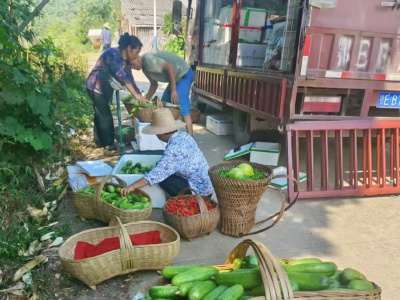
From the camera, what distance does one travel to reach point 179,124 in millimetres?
3199

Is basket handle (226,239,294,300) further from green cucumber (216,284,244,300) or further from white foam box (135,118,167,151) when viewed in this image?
white foam box (135,118,167,151)

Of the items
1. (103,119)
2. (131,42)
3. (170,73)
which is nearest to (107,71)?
(131,42)

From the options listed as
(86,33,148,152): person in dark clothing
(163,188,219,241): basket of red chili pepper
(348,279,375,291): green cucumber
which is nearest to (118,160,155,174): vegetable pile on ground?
(163,188,219,241): basket of red chili pepper

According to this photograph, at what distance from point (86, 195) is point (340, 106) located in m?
3.13

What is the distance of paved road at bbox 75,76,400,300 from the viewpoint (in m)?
2.58

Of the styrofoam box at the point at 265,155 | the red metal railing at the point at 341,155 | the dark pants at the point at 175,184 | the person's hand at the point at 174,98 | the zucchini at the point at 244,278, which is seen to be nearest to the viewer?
the zucchini at the point at 244,278

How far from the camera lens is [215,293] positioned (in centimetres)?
174

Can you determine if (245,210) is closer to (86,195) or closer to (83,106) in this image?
(86,195)

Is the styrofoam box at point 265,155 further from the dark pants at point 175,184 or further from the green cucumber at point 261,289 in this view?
the green cucumber at point 261,289

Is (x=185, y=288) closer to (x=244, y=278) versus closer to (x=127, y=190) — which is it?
(x=244, y=278)

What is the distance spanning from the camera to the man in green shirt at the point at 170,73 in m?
5.09

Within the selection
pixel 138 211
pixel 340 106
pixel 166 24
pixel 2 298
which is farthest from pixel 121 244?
pixel 166 24

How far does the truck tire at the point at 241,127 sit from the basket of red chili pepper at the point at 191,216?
283 centimetres

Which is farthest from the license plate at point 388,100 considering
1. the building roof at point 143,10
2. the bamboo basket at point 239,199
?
the building roof at point 143,10
